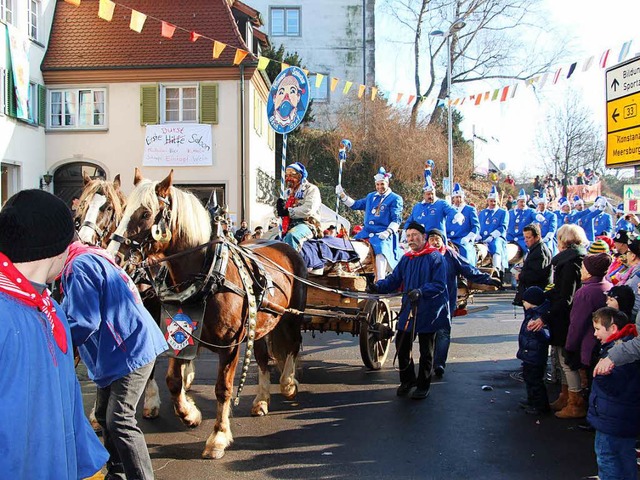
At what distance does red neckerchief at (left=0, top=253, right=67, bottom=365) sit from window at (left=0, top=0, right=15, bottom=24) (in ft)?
60.2

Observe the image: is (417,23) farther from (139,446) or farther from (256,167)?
(139,446)

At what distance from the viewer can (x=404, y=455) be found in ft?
15.9

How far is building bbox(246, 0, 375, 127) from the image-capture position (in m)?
36.3

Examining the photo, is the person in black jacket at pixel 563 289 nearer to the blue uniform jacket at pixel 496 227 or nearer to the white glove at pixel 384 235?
the white glove at pixel 384 235

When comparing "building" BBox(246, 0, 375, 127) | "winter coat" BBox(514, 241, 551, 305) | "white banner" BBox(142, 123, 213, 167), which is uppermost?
"building" BBox(246, 0, 375, 127)

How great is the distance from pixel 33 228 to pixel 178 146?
1848cm

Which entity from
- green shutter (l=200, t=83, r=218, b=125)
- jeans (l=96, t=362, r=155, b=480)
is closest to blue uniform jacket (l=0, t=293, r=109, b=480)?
jeans (l=96, t=362, r=155, b=480)

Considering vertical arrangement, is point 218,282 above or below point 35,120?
below

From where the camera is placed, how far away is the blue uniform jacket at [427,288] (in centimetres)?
645

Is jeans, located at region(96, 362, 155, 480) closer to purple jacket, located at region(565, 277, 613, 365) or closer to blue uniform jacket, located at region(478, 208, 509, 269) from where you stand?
purple jacket, located at region(565, 277, 613, 365)

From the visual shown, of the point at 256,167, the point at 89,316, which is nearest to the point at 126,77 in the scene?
the point at 256,167

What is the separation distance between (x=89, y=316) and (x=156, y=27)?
64.9 ft

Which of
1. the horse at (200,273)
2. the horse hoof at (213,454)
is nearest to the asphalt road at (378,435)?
the horse hoof at (213,454)

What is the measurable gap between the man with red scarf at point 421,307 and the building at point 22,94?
15.4 m
